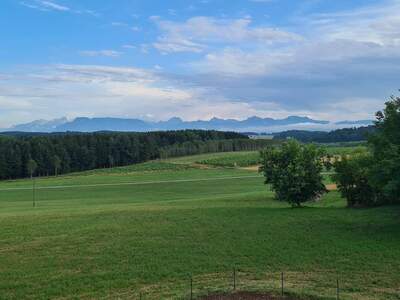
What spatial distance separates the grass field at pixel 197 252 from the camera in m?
19.8

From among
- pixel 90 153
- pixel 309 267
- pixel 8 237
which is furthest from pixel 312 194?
pixel 90 153

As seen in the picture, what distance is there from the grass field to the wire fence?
0.14 ft

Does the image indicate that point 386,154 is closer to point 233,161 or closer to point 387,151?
point 387,151

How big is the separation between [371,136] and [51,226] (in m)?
22.6

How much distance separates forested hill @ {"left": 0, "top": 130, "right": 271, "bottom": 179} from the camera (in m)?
142

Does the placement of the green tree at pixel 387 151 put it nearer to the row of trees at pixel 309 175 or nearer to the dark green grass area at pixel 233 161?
the row of trees at pixel 309 175

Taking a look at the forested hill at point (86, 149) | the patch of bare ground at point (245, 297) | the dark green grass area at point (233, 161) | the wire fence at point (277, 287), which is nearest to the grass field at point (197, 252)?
the wire fence at point (277, 287)

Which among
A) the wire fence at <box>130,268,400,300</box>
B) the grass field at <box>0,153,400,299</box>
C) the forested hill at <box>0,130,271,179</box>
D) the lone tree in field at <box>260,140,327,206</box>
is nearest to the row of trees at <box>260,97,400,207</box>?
the lone tree in field at <box>260,140,327,206</box>

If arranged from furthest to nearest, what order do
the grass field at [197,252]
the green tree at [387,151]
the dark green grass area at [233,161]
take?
the dark green grass area at [233,161]
the green tree at [387,151]
the grass field at [197,252]

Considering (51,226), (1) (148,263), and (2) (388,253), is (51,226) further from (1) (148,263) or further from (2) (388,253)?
(2) (388,253)

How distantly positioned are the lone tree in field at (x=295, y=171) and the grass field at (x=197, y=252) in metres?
2.67

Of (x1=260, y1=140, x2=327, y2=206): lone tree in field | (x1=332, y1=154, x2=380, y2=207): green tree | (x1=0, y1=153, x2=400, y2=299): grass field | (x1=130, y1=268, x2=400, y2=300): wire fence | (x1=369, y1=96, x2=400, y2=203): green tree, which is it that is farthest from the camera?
(x1=260, y1=140, x2=327, y2=206): lone tree in field

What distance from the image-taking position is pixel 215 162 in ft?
457

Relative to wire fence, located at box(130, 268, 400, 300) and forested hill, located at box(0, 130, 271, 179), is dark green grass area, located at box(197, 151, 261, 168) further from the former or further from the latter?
wire fence, located at box(130, 268, 400, 300)
